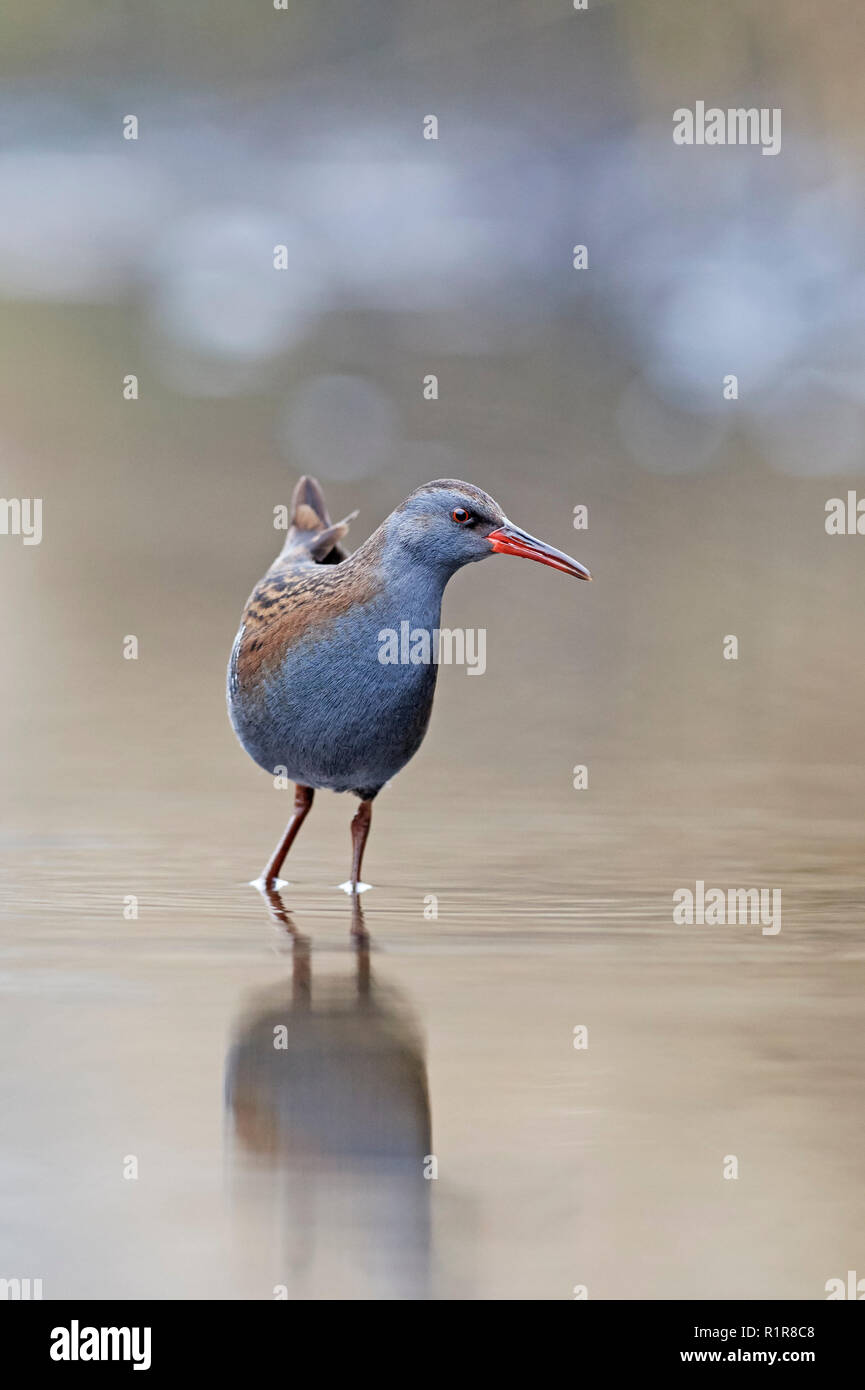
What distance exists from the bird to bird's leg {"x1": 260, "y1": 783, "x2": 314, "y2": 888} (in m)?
0.24

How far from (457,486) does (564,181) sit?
14.2 meters

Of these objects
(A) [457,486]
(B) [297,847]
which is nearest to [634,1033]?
(A) [457,486]

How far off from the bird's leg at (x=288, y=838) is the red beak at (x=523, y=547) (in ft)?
3.57

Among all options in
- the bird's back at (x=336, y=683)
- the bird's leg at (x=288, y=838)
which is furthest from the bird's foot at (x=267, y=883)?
the bird's back at (x=336, y=683)

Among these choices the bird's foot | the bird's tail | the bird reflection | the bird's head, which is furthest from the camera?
the bird's tail

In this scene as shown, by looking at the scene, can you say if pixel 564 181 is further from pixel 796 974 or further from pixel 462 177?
pixel 796 974

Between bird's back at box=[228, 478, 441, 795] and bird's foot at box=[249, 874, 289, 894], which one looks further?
bird's foot at box=[249, 874, 289, 894]

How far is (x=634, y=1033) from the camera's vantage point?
5070mm

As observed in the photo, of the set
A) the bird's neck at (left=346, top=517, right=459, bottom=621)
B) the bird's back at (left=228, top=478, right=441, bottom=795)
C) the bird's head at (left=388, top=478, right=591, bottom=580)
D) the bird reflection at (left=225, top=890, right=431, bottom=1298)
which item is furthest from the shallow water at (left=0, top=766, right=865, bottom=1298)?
the bird's head at (left=388, top=478, right=591, bottom=580)

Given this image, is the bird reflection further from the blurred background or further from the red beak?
the red beak

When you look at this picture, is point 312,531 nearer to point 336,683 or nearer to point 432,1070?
point 336,683

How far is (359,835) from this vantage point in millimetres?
6512

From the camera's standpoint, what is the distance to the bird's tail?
722 cm

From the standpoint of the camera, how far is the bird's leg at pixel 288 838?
6531mm
